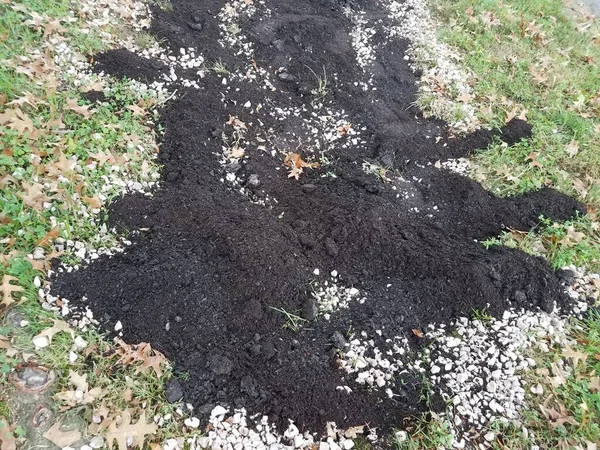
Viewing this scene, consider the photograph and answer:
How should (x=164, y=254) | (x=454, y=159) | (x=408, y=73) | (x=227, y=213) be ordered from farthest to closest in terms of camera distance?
(x=408, y=73), (x=454, y=159), (x=227, y=213), (x=164, y=254)

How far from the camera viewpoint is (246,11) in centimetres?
525

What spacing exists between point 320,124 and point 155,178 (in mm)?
1770

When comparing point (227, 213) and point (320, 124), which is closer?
point (227, 213)

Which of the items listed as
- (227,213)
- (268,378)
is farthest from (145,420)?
(227,213)

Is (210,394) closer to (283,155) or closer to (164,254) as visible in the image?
(164,254)

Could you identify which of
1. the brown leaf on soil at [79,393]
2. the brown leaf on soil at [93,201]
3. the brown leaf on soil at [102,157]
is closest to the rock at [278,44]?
the brown leaf on soil at [102,157]

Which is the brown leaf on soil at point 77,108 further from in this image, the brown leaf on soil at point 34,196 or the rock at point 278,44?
the rock at point 278,44

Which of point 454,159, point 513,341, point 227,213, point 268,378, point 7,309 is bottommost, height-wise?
point 7,309

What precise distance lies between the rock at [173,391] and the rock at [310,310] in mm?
945

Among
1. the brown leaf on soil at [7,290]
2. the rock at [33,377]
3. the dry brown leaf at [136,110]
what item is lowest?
the rock at [33,377]

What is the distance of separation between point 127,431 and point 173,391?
32 centimetres

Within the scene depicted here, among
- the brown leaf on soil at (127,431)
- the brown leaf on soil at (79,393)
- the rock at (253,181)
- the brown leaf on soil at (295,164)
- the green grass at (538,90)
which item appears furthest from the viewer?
the green grass at (538,90)

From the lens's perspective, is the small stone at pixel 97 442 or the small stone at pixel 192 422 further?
the small stone at pixel 192 422

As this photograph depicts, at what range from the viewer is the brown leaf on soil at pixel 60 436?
2.32 m
